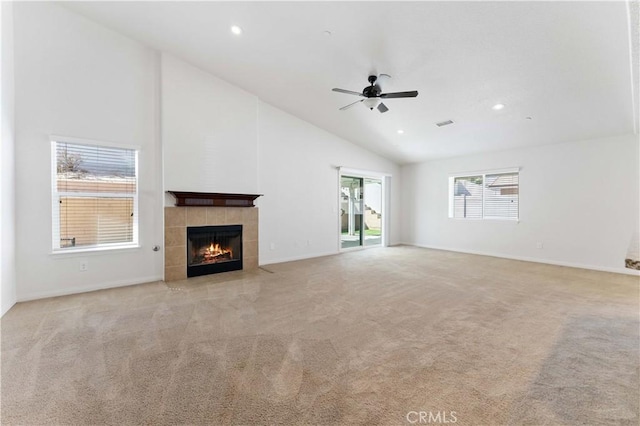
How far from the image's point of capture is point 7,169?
10.9 ft

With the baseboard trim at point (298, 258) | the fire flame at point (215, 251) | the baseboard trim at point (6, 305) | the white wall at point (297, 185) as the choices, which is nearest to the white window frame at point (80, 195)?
the baseboard trim at point (6, 305)

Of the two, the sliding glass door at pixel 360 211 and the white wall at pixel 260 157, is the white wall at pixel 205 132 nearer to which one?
the white wall at pixel 260 157

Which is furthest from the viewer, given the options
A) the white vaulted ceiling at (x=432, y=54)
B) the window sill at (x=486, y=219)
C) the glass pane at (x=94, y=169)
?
the window sill at (x=486, y=219)

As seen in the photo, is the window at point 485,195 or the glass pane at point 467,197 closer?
the window at point 485,195

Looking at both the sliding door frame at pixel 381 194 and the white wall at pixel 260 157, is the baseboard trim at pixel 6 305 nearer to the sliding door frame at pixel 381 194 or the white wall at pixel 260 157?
the white wall at pixel 260 157

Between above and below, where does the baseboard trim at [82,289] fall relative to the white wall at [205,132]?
below

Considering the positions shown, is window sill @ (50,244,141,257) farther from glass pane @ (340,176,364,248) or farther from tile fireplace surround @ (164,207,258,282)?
→ glass pane @ (340,176,364,248)

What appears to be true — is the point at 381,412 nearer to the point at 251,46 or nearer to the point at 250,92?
the point at 251,46

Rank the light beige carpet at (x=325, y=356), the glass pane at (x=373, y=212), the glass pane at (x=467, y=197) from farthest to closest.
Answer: the glass pane at (x=373, y=212) → the glass pane at (x=467, y=197) → the light beige carpet at (x=325, y=356)

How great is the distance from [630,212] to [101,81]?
926 centimetres

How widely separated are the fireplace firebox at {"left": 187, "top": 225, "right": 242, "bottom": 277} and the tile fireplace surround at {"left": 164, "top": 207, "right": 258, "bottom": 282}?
9 cm

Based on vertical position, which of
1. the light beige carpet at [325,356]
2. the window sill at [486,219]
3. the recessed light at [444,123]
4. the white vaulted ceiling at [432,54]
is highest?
the white vaulted ceiling at [432,54]

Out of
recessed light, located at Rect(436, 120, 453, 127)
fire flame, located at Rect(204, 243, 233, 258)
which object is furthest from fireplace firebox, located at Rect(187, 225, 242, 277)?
recessed light, located at Rect(436, 120, 453, 127)

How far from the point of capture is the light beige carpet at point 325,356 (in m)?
1.66
